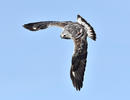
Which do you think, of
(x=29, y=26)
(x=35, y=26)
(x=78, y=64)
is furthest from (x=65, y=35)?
(x=29, y=26)

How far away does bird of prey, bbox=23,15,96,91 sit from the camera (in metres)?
34.8

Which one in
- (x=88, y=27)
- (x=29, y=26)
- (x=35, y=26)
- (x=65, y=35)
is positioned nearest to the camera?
(x=65, y=35)

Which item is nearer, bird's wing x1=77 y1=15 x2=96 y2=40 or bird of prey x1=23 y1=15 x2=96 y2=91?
bird of prey x1=23 y1=15 x2=96 y2=91

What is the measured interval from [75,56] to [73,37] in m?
1.21

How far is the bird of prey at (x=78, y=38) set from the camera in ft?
114

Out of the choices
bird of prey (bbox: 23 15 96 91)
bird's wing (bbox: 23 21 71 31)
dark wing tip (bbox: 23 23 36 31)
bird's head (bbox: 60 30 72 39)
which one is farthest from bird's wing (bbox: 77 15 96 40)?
dark wing tip (bbox: 23 23 36 31)

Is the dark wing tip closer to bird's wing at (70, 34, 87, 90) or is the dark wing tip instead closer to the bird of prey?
the bird of prey

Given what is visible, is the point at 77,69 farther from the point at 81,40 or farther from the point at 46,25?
the point at 46,25

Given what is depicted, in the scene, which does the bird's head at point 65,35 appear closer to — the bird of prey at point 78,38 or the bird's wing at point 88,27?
the bird of prey at point 78,38

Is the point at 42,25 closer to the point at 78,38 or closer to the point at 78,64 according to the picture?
the point at 78,38

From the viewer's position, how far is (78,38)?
3550 centimetres

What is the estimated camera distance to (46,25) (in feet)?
126

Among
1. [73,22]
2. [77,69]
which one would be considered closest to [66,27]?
[73,22]

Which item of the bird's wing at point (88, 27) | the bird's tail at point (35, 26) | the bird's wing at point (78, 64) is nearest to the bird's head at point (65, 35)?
the bird's wing at point (78, 64)
